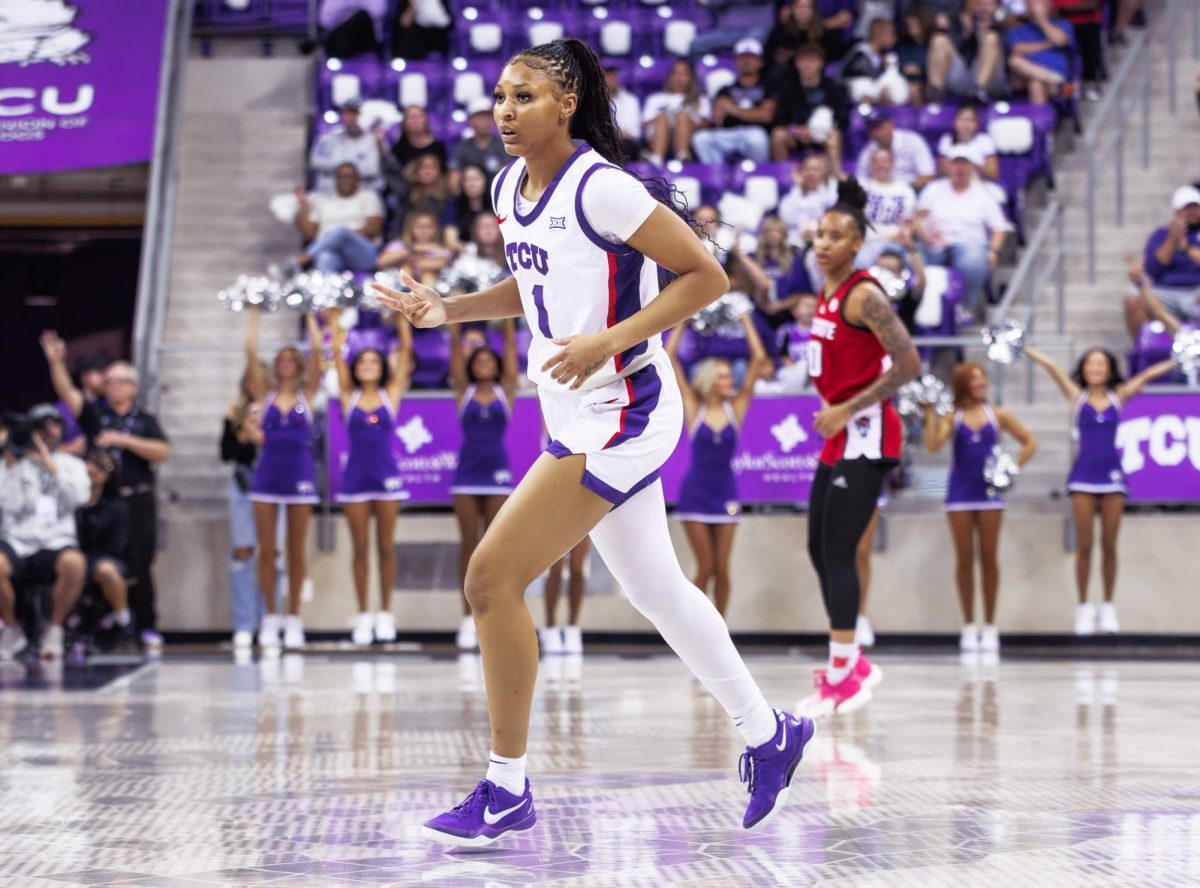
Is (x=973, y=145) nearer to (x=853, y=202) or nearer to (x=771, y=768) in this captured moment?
(x=853, y=202)

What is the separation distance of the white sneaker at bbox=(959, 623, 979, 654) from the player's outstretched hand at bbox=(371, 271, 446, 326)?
733 cm

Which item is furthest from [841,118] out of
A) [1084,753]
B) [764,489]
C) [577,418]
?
[577,418]

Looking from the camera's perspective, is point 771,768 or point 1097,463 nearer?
point 771,768

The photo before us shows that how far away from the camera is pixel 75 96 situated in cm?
1364

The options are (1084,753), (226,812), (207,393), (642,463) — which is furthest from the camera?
(207,393)

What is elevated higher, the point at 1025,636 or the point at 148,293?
the point at 148,293

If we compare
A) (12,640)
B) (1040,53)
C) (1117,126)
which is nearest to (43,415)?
(12,640)

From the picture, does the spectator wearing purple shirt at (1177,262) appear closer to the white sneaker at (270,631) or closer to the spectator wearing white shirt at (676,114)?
the spectator wearing white shirt at (676,114)

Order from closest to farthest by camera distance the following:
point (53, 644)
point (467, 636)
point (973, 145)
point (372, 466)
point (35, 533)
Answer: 1. point (53, 644)
2. point (35, 533)
3. point (467, 636)
4. point (372, 466)
5. point (973, 145)

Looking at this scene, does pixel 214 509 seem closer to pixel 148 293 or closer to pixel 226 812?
pixel 148 293

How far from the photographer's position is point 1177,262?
496 inches

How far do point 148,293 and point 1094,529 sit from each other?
7.04 meters

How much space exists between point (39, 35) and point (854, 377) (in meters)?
9.63

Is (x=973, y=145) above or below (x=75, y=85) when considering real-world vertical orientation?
below
